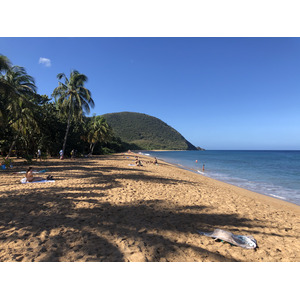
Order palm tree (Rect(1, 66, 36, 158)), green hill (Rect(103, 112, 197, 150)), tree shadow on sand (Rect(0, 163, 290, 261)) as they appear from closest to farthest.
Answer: tree shadow on sand (Rect(0, 163, 290, 261)) → palm tree (Rect(1, 66, 36, 158)) → green hill (Rect(103, 112, 197, 150))

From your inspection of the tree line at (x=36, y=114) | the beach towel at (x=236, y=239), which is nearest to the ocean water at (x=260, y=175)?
the beach towel at (x=236, y=239)

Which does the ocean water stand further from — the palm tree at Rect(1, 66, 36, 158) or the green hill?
the green hill

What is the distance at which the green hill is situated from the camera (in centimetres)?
12694

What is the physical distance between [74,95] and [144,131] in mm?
125573

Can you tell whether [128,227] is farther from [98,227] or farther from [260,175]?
[260,175]

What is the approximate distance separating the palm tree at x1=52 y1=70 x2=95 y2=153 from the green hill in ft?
313

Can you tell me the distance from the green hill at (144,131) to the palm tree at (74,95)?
313 ft

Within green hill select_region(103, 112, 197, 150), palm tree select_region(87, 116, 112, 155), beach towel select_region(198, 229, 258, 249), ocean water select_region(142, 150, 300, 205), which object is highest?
green hill select_region(103, 112, 197, 150)

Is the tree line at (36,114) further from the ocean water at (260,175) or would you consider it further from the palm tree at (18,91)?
the ocean water at (260,175)

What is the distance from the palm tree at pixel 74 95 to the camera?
61.2 feet

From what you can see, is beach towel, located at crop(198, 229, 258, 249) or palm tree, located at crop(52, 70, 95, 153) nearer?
beach towel, located at crop(198, 229, 258, 249)

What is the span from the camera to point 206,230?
12.3ft

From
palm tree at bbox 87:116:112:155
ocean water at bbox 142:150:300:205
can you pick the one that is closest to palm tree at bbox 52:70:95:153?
palm tree at bbox 87:116:112:155

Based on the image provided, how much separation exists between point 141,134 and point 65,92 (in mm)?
119509
